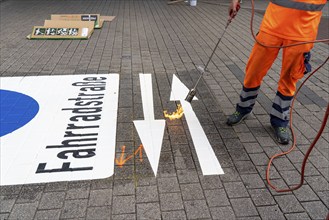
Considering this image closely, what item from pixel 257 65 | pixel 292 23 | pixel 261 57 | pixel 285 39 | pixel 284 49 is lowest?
pixel 257 65

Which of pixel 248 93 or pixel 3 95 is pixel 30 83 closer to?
pixel 3 95

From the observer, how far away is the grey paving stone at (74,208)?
2557 mm

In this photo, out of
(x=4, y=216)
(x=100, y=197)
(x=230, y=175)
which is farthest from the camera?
(x=230, y=175)

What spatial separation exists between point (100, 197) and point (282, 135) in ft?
7.46

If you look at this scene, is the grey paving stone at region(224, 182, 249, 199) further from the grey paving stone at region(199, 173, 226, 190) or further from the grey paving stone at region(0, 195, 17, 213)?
the grey paving stone at region(0, 195, 17, 213)

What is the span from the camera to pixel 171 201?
8.93ft

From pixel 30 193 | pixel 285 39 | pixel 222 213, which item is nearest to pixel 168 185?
pixel 222 213

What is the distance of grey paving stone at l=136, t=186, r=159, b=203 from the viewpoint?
8.96ft

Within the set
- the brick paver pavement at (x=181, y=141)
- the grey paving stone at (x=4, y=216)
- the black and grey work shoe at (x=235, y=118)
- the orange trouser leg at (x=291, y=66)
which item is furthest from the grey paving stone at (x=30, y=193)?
the orange trouser leg at (x=291, y=66)

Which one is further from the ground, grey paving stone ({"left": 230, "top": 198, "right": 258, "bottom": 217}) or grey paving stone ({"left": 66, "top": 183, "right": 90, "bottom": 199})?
grey paving stone ({"left": 66, "top": 183, "right": 90, "bottom": 199})

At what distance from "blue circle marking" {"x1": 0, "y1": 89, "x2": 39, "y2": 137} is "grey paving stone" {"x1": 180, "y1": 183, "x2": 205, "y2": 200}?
2.34 metres

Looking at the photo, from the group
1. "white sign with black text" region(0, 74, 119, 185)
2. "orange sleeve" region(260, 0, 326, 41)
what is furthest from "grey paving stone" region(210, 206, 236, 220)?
"orange sleeve" region(260, 0, 326, 41)

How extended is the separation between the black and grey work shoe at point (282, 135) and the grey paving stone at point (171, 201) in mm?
1569

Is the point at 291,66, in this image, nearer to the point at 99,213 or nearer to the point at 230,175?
the point at 230,175
